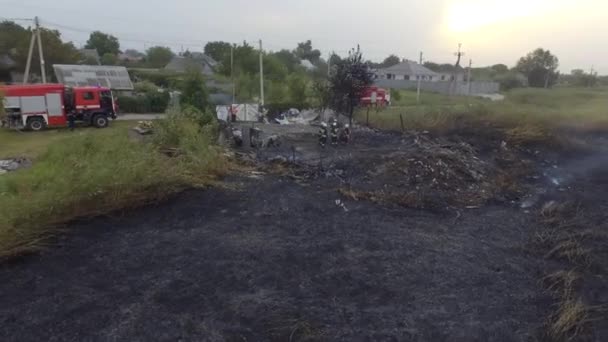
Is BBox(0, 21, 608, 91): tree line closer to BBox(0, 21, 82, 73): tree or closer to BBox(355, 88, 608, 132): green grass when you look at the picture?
BBox(0, 21, 82, 73): tree

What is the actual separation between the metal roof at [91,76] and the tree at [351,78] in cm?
1763

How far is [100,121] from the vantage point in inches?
660

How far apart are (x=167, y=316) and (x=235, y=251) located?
1576 mm

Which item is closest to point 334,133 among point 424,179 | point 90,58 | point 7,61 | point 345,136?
point 345,136

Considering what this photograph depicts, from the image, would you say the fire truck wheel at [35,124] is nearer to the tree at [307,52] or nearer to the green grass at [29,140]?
the green grass at [29,140]

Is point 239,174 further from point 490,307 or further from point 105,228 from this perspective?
point 490,307

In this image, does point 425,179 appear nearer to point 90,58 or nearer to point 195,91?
point 195,91

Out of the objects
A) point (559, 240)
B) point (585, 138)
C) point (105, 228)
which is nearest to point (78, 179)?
point (105, 228)

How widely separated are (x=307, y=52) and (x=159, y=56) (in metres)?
28.2

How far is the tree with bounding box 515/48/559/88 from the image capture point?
4600cm


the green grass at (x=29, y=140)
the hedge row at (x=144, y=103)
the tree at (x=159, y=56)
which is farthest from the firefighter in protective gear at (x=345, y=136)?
the tree at (x=159, y=56)

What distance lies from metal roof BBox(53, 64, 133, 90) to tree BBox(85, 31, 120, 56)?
37166 millimetres

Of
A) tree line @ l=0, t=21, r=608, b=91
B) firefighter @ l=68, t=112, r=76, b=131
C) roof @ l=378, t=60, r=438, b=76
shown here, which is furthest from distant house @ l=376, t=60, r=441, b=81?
firefighter @ l=68, t=112, r=76, b=131

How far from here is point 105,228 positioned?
6215 millimetres
